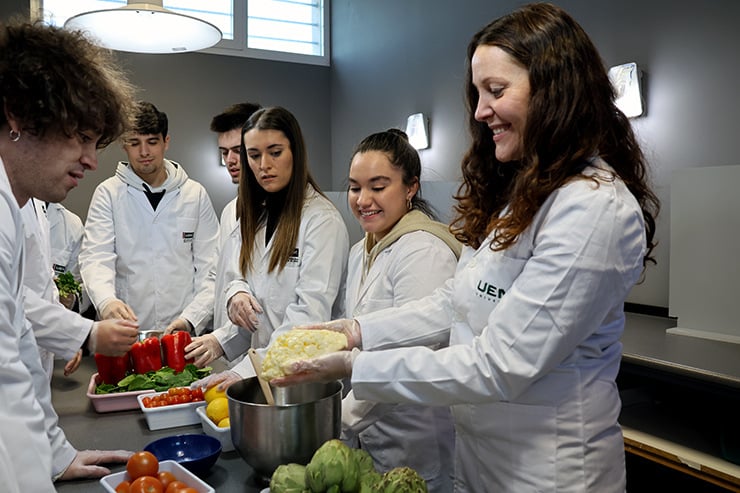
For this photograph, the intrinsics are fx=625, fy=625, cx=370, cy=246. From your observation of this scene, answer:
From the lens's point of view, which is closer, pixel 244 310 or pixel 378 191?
pixel 378 191

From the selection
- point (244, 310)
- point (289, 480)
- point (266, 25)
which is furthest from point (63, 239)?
point (289, 480)

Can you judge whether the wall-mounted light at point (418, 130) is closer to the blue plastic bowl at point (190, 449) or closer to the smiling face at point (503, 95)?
the smiling face at point (503, 95)

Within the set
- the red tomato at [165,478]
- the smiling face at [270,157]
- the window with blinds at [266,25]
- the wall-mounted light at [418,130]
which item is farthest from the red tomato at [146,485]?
the window with blinds at [266,25]

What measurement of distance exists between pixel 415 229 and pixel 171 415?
2.78 feet

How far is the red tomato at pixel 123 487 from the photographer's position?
1.15 meters

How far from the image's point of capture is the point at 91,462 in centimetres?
134

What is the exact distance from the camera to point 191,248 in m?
3.43

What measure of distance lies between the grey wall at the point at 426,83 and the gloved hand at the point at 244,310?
1.82 metres

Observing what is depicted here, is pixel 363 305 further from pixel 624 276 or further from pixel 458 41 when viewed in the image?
pixel 458 41

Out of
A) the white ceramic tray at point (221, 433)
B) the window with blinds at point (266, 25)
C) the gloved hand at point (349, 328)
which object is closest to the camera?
the white ceramic tray at point (221, 433)

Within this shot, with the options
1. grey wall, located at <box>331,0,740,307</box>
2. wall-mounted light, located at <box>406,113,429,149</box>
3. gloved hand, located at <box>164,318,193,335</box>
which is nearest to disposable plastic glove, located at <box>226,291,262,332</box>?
gloved hand, located at <box>164,318,193,335</box>

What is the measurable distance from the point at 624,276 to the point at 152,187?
9.17 feet

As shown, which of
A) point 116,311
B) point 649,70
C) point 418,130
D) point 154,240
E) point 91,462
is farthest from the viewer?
point 418,130

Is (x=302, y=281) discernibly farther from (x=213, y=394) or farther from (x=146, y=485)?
(x=146, y=485)
